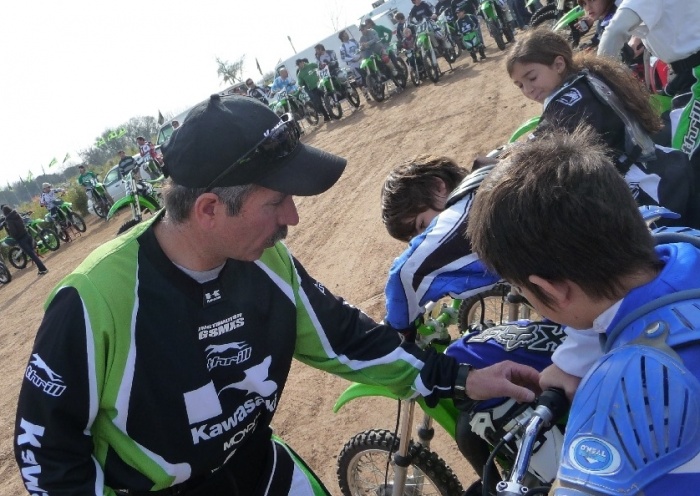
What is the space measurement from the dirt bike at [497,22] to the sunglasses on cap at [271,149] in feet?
47.5

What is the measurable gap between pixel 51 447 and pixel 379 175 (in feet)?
28.5

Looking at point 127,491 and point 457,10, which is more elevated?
point 457,10

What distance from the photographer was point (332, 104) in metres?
19.0

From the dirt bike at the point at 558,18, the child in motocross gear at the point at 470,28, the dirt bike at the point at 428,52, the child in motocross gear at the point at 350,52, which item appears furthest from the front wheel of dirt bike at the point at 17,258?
the dirt bike at the point at 558,18

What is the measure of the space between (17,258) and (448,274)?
19928 mm

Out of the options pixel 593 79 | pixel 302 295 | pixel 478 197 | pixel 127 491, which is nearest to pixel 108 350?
pixel 127 491

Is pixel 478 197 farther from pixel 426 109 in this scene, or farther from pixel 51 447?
pixel 426 109

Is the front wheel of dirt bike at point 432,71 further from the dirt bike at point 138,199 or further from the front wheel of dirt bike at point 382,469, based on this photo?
the front wheel of dirt bike at point 382,469

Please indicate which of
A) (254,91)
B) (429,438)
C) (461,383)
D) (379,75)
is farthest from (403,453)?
(254,91)

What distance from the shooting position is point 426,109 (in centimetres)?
1319

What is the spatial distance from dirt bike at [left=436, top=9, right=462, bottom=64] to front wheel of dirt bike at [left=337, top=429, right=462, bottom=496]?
14990 millimetres

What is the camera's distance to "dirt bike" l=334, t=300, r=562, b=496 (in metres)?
2.08

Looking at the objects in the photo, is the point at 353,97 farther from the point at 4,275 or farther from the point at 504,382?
the point at 504,382

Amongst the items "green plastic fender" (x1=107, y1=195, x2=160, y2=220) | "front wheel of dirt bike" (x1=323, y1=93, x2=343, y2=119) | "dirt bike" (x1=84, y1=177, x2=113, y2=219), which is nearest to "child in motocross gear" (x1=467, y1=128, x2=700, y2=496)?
"green plastic fender" (x1=107, y1=195, x2=160, y2=220)
